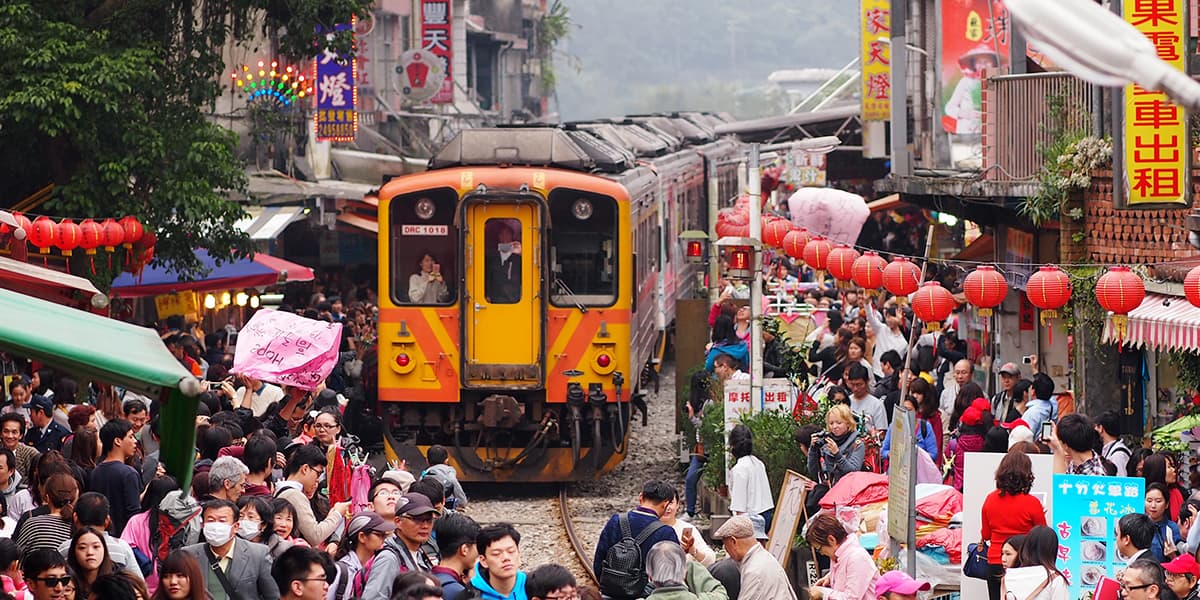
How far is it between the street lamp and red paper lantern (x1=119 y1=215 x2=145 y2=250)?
36.7 feet

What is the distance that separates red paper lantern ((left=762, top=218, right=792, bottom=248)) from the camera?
15.3 meters

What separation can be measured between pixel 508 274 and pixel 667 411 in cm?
653

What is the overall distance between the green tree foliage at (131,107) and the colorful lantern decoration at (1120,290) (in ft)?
23.9

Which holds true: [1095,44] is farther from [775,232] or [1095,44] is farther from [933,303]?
[775,232]

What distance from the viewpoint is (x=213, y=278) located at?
60.8 feet

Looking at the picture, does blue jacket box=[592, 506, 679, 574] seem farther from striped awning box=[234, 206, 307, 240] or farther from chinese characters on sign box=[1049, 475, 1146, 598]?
striped awning box=[234, 206, 307, 240]

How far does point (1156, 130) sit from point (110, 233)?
7914 mm

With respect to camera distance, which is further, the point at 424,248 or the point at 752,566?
the point at 424,248

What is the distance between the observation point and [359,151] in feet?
94.4

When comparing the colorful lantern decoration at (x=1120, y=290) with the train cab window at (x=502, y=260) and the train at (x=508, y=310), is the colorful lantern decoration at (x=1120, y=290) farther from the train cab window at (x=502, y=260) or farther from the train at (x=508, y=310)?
the train cab window at (x=502, y=260)

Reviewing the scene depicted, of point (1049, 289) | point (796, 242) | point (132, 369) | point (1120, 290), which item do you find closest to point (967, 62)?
point (796, 242)

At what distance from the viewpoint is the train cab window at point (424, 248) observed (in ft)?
47.0

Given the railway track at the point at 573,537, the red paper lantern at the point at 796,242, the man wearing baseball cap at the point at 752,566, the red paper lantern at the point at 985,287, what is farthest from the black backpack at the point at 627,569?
the red paper lantern at the point at 796,242

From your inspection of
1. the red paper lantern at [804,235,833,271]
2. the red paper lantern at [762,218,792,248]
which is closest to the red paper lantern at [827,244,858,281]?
the red paper lantern at [804,235,833,271]
